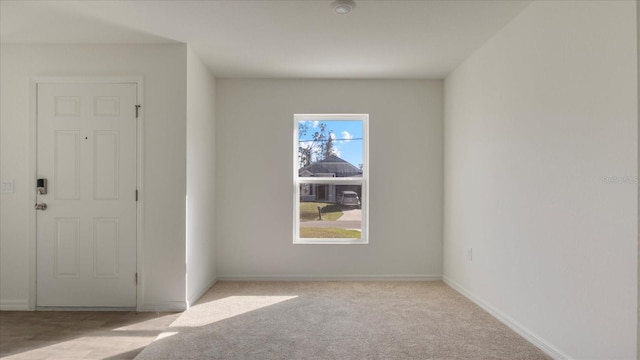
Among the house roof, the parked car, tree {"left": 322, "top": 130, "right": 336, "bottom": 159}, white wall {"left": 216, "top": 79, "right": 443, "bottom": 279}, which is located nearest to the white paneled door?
white wall {"left": 216, "top": 79, "right": 443, "bottom": 279}

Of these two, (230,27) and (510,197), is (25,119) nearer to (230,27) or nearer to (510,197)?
(230,27)

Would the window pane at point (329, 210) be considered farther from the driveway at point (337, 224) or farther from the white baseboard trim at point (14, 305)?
the white baseboard trim at point (14, 305)

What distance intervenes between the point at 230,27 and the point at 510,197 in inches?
104

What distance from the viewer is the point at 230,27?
3.02 meters

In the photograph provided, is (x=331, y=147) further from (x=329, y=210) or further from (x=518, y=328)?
(x=518, y=328)

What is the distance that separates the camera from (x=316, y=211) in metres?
4.61

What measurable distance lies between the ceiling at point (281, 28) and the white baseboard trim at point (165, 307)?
2.38 metres

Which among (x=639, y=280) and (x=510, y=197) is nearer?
(x=639, y=280)

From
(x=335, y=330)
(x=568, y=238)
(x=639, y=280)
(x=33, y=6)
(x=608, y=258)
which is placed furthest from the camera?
(x=335, y=330)

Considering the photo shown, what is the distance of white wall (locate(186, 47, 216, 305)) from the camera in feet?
11.6

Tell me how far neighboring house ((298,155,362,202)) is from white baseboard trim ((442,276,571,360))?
1.69 metres

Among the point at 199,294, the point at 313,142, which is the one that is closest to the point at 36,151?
the point at 199,294

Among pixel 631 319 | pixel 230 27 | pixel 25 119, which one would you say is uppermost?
pixel 230 27

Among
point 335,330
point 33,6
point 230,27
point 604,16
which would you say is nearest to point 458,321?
point 335,330
